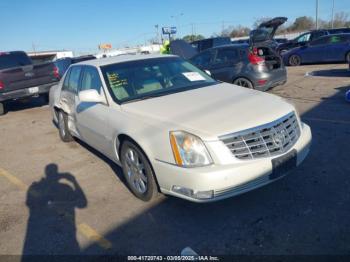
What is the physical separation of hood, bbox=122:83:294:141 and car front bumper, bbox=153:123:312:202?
1.06 ft

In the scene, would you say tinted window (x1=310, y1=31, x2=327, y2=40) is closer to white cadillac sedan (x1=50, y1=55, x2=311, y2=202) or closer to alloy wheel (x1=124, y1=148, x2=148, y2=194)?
white cadillac sedan (x1=50, y1=55, x2=311, y2=202)

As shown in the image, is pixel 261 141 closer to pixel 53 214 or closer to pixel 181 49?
pixel 53 214

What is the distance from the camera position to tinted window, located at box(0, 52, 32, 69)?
413 inches

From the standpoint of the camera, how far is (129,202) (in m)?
3.75

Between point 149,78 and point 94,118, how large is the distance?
36.8 inches

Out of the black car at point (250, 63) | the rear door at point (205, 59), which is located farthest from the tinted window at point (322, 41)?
the rear door at point (205, 59)

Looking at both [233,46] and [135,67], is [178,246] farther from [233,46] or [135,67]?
[233,46]

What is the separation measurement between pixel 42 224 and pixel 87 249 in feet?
2.70

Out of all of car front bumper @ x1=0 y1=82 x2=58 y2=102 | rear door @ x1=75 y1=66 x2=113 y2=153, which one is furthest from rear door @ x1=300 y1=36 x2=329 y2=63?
rear door @ x1=75 y1=66 x2=113 y2=153

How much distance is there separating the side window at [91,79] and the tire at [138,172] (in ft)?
3.62

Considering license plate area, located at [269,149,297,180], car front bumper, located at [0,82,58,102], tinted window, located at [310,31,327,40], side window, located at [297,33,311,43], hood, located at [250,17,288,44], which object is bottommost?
→ car front bumper, located at [0,82,58,102]

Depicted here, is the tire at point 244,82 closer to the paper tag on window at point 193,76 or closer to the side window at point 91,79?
the paper tag on window at point 193,76

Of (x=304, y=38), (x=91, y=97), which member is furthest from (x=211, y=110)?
(x=304, y=38)

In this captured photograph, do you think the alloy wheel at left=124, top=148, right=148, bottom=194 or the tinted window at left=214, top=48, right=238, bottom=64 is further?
the tinted window at left=214, top=48, right=238, bottom=64
